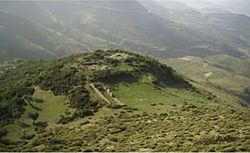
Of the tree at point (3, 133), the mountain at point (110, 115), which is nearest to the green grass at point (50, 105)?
the mountain at point (110, 115)

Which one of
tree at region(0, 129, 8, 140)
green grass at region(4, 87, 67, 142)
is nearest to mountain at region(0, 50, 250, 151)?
green grass at region(4, 87, 67, 142)

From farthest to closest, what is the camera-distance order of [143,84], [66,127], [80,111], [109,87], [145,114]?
[143,84] < [109,87] < [80,111] < [145,114] < [66,127]

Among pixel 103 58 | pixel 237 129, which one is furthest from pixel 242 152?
pixel 103 58

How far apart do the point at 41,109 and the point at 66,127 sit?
59.9 ft

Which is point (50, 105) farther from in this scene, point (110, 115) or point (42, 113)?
point (110, 115)

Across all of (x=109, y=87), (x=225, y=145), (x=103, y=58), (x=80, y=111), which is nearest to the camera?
(x=225, y=145)

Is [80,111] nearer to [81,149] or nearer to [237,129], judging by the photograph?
[81,149]

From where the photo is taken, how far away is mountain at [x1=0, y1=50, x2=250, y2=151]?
1320 inches

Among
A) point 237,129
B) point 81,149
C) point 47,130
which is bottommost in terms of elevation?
point 47,130

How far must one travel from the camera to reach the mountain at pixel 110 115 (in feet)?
110

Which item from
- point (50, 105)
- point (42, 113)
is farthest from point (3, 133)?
point (50, 105)

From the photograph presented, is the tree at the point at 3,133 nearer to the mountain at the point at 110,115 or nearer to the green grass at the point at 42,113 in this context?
the mountain at the point at 110,115

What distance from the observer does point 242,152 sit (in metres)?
24.5

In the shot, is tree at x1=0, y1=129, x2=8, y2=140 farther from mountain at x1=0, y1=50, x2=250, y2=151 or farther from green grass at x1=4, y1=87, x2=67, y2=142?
green grass at x1=4, y1=87, x2=67, y2=142
